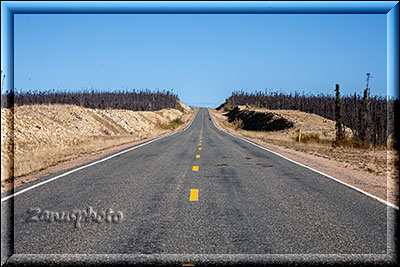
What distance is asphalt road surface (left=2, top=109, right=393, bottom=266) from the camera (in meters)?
4.93

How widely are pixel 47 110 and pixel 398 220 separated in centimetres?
3581

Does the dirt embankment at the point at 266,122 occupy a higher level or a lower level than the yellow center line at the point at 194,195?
higher

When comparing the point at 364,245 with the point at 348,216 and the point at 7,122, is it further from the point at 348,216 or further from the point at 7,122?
the point at 7,122

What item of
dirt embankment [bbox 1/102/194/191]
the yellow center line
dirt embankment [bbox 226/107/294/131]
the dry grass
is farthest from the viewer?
dirt embankment [bbox 226/107/294/131]

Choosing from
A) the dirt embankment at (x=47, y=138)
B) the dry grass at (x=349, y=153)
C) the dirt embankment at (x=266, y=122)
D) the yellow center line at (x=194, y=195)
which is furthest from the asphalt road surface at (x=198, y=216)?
the dirt embankment at (x=266, y=122)

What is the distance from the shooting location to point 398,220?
6.32m

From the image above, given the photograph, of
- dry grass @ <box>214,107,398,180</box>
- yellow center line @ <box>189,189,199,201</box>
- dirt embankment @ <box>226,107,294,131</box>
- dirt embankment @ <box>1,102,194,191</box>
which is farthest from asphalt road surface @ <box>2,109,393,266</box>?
dirt embankment @ <box>226,107,294,131</box>

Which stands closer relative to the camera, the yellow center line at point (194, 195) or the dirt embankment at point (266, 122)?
the yellow center line at point (194, 195)

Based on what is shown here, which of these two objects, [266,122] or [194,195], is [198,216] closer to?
[194,195]

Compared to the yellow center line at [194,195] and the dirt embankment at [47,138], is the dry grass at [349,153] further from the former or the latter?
the dirt embankment at [47,138]

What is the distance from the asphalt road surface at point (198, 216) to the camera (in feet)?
16.2

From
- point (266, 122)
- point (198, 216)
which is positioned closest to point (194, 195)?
point (198, 216)

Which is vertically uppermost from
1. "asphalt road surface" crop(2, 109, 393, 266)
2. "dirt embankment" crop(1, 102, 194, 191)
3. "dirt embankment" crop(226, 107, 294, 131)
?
"dirt embankment" crop(226, 107, 294, 131)

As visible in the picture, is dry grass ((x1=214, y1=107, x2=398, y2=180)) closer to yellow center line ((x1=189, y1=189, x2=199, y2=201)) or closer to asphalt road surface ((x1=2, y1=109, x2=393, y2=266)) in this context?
asphalt road surface ((x1=2, y1=109, x2=393, y2=266))
